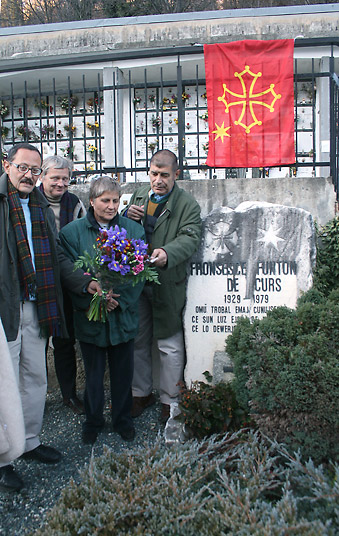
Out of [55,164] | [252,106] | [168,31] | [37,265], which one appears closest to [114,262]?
[37,265]

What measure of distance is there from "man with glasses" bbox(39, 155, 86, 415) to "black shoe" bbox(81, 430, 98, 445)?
0.47 metres

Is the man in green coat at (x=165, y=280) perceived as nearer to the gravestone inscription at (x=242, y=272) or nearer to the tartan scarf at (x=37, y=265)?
the gravestone inscription at (x=242, y=272)

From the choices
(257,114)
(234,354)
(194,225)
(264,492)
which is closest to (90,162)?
(257,114)

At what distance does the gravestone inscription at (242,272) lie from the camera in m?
3.66

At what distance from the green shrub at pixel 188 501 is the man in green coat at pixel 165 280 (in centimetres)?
122

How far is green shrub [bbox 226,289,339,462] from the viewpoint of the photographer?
2.25 meters

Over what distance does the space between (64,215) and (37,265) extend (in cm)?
83

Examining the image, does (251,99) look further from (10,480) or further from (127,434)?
(10,480)

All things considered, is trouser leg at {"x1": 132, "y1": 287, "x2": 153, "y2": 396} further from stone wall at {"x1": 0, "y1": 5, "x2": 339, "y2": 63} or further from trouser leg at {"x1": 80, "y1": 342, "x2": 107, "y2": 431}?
stone wall at {"x1": 0, "y1": 5, "x2": 339, "y2": 63}

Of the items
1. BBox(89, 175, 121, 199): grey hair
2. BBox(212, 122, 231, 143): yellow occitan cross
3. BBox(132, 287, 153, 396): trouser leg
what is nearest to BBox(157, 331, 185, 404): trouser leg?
BBox(132, 287, 153, 396): trouser leg

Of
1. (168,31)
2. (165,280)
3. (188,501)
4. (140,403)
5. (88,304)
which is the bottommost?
(140,403)

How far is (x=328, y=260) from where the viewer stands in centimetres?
388

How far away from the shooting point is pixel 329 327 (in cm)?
248

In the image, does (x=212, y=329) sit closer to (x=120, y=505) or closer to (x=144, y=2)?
(x=120, y=505)
